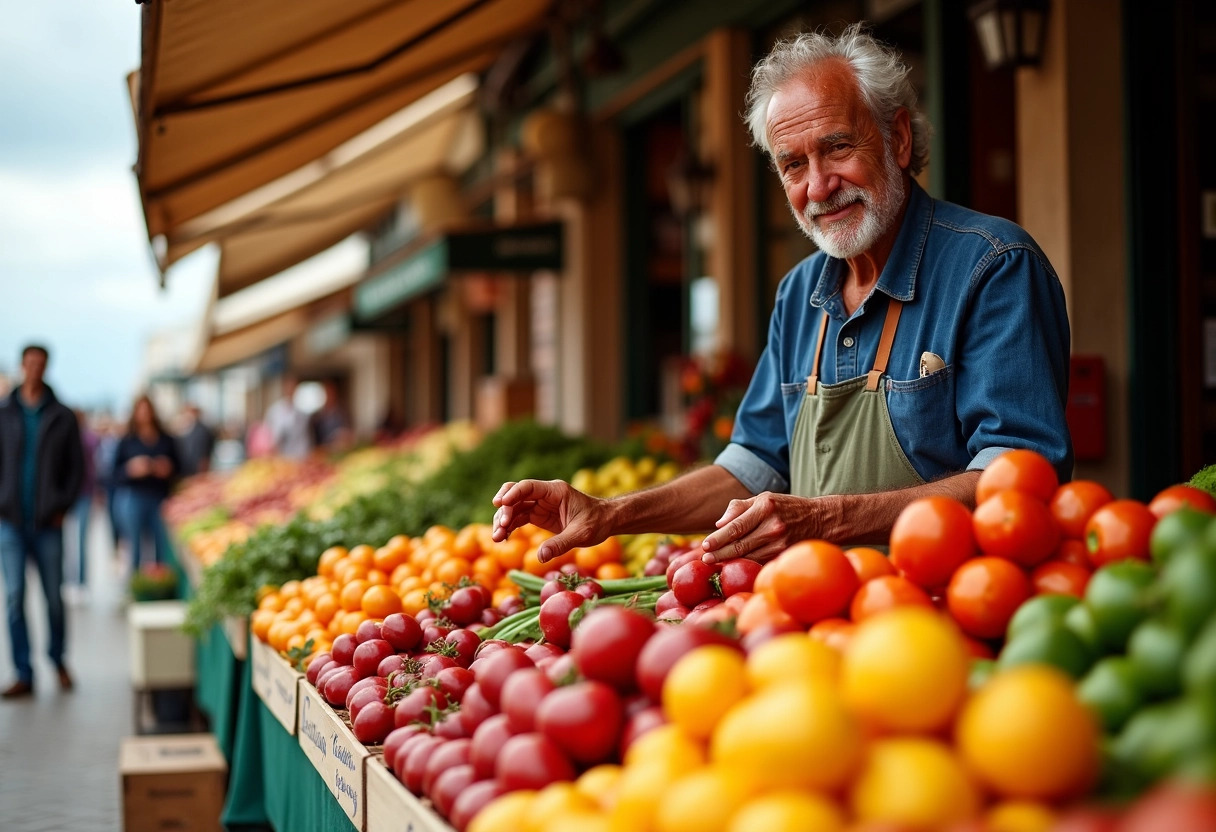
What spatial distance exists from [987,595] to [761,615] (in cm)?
36

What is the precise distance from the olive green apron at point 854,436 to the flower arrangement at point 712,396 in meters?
3.98

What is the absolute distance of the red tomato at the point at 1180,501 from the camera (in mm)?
1832

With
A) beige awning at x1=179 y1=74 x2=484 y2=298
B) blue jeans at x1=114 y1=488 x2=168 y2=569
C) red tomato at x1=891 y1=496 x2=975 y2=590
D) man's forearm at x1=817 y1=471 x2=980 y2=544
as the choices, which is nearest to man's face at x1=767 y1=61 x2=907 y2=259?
man's forearm at x1=817 y1=471 x2=980 y2=544

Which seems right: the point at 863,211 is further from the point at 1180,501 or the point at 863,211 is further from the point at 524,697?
the point at 524,697

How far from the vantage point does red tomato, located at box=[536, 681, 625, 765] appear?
1668 millimetres

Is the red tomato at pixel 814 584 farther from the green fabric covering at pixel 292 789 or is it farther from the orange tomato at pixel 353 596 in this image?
the orange tomato at pixel 353 596

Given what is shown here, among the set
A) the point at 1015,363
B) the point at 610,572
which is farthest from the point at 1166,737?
the point at 610,572

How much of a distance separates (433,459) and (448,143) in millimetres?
5931

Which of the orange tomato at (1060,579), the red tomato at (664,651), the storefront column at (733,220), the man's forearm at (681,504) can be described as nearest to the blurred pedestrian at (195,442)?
the storefront column at (733,220)

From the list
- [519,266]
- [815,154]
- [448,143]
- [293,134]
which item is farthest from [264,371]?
[815,154]

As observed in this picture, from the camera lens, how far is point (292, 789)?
3447mm

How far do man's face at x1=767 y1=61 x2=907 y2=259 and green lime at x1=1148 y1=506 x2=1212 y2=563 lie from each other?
4.00 feet

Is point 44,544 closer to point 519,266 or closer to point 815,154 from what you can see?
point 519,266

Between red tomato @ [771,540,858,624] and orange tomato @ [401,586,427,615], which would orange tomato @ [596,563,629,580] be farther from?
red tomato @ [771,540,858,624]
